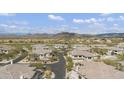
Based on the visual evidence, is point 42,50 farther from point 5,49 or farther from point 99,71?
point 99,71

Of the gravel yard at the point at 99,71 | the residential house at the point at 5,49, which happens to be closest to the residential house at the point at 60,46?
the gravel yard at the point at 99,71

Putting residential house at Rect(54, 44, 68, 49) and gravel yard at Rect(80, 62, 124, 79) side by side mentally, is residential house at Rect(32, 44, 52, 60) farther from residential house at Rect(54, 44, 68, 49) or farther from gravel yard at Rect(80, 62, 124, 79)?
gravel yard at Rect(80, 62, 124, 79)

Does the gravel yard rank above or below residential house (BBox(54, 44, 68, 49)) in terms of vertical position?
below

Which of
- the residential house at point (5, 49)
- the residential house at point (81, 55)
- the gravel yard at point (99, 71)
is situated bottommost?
the gravel yard at point (99, 71)

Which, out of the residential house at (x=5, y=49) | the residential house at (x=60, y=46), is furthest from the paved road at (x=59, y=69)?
the residential house at (x=5, y=49)

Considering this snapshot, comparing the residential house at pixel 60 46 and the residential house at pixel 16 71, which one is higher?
the residential house at pixel 60 46

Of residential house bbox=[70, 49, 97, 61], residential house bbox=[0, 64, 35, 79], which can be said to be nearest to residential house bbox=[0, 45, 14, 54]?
residential house bbox=[0, 64, 35, 79]

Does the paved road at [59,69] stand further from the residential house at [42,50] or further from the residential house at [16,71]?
the residential house at [16,71]

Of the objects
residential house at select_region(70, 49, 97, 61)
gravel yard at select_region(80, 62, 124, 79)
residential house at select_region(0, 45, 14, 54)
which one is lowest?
gravel yard at select_region(80, 62, 124, 79)
